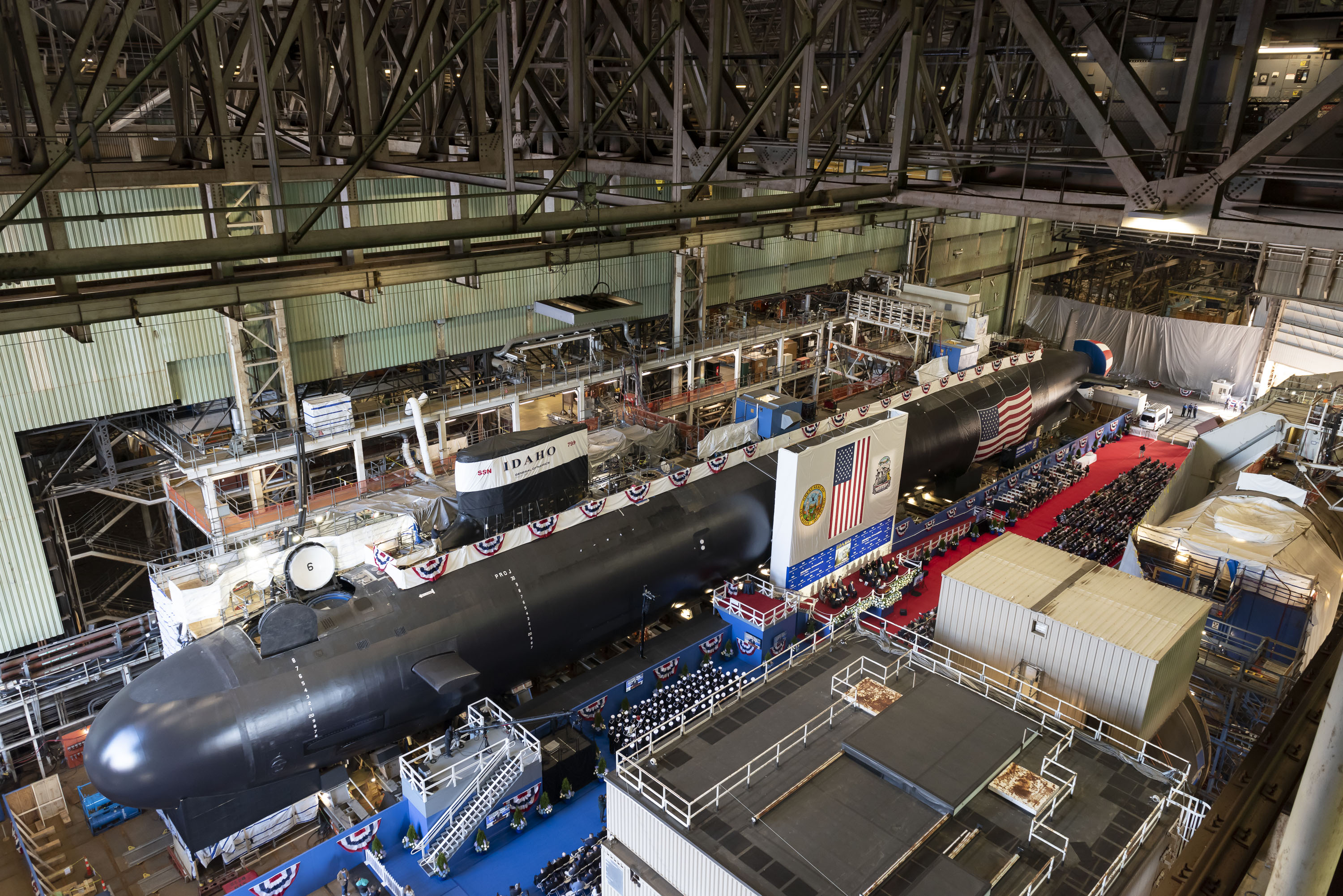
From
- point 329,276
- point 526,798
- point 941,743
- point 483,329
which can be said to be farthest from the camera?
point 483,329

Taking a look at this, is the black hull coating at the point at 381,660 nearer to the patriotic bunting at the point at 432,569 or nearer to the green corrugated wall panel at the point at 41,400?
the patriotic bunting at the point at 432,569

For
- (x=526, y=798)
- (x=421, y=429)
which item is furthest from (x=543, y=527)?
(x=421, y=429)

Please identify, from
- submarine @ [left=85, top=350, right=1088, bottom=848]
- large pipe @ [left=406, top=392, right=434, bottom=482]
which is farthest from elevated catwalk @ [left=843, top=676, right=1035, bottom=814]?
large pipe @ [left=406, top=392, right=434, bottom=482]

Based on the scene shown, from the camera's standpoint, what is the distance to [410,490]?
72.2ft

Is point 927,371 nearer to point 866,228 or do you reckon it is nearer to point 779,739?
point 866,228

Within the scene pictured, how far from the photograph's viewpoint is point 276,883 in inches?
573

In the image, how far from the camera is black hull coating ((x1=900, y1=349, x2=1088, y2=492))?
2764cm

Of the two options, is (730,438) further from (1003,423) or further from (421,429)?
(1003,423)

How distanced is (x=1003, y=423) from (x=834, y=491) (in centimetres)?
1263

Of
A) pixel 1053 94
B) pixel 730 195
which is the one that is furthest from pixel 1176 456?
pixel 730 195

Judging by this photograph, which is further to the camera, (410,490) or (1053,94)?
(1053,94)

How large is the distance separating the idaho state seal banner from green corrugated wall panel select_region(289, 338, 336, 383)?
46.7 feet

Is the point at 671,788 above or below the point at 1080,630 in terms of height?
below

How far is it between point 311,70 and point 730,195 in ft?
84.8
